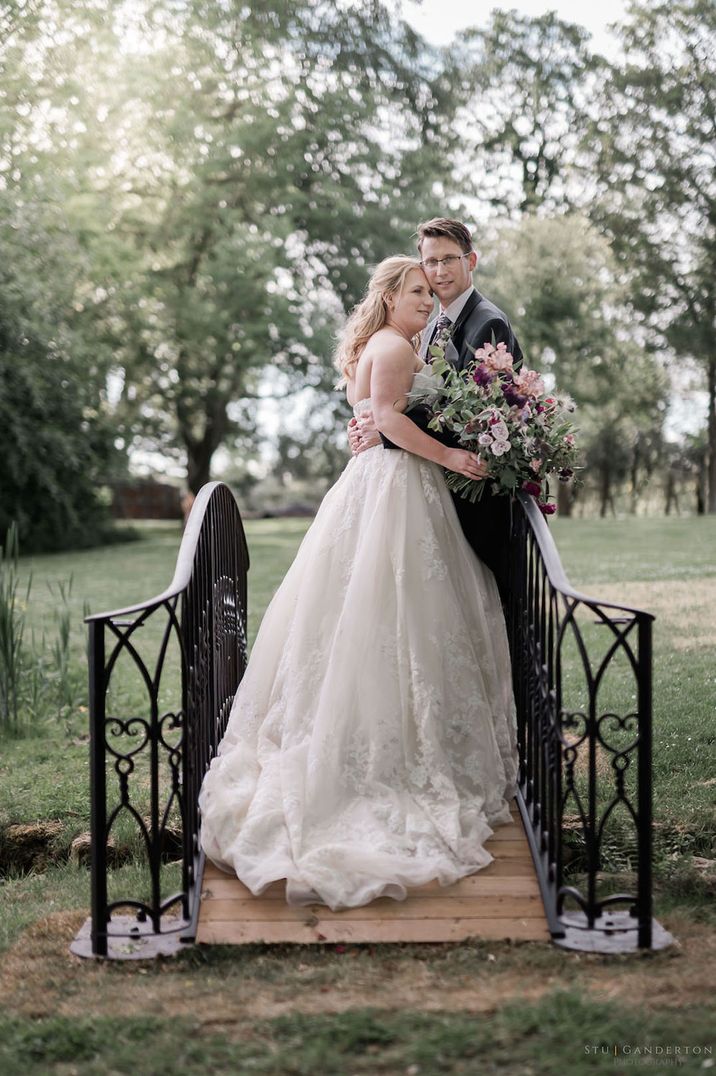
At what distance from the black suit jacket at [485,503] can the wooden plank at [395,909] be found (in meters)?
1.44

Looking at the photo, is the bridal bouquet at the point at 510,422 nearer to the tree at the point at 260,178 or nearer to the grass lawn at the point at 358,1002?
the grass lawn at the point at 358,1002

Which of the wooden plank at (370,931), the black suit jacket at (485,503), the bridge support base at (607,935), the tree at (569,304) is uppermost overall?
the tree at (569,304)

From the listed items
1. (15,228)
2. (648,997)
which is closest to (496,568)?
(648,997)

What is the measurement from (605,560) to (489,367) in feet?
36.0

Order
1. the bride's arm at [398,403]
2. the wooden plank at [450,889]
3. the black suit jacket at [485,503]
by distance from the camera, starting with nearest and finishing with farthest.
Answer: the wooden plank at [450,889]
the bride's arm at [398,403]
the black suit jacket at [485,503]

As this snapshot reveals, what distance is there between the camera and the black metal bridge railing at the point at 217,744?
10.6 ft

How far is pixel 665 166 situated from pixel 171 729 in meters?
23.7

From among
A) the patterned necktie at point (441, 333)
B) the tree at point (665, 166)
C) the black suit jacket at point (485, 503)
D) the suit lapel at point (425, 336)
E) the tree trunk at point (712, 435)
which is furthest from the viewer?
the tree trunk at point (712, 435)

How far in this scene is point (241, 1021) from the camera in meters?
2.89

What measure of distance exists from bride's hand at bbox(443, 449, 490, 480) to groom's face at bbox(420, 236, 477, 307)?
78 cm

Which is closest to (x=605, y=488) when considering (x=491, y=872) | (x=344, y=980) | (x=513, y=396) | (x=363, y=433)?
(x=363, y=433)

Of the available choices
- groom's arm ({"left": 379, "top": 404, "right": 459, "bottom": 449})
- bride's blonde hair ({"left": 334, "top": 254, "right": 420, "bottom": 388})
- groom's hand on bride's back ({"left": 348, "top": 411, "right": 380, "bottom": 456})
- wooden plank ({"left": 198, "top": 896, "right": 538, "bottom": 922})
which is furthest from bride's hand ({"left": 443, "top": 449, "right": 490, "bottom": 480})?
wooden plank ({"left": 198, "top": 896, "right": 538, "bottom": 922})

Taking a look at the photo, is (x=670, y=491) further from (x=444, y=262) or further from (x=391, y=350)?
(x=391, y=350)

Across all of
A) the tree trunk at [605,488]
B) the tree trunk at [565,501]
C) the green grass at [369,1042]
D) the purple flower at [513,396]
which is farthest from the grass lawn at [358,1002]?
the tree trunk at [605,488]
